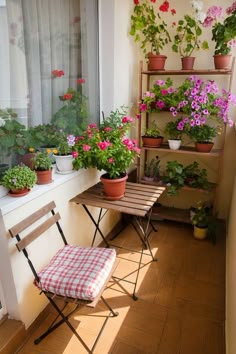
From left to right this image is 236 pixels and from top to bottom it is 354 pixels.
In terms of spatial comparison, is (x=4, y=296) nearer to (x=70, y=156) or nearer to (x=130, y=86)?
(x=70, y=156)

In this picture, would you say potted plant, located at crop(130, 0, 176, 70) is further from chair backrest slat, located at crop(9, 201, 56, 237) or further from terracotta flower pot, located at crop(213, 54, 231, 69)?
chair backrest slat, located at crop(9, 201, 56, 237)

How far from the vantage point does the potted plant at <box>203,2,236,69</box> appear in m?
2.03

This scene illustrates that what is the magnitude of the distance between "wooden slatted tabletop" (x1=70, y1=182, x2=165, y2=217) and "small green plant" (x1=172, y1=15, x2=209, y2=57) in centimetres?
137

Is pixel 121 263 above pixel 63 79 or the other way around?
the other way around

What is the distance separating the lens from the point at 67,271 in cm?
142

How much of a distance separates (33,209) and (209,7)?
2309mm

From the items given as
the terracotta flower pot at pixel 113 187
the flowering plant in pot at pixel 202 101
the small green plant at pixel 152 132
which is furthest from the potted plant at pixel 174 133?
the terracotta flower pot at pixel 113 187

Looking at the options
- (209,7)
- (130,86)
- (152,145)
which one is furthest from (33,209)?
(209,7)

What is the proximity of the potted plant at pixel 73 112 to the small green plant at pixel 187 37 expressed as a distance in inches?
40.6

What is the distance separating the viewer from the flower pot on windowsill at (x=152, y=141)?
2.55 meters

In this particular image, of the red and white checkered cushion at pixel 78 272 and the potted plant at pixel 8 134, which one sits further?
the potted plant at pixel 8 134

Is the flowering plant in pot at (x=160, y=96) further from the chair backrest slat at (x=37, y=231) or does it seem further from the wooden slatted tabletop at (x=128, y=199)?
the chair backrest slat at (x=37, y=231)

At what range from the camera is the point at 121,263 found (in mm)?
2162

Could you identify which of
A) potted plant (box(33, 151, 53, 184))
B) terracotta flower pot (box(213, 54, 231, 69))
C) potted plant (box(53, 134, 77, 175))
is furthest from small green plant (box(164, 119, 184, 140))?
potted plant (box(33, 151, 53, 184))
